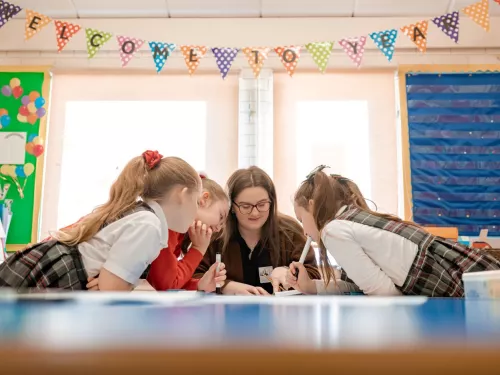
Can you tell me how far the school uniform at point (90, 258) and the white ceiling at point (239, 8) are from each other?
8.37ft

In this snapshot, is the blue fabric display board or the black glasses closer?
the black glasses

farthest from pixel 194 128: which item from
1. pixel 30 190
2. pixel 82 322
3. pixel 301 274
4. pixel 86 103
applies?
pixel 82 322

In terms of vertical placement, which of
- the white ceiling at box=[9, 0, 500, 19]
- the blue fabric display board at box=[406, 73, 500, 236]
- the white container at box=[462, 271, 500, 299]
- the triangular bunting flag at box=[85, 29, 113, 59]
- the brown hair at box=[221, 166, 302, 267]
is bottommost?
the white container at box=[462, 271, 500, 299]

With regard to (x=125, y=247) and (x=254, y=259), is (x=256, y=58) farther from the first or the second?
(x=125, y=247)

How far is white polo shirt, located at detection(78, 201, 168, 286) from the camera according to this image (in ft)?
3.88

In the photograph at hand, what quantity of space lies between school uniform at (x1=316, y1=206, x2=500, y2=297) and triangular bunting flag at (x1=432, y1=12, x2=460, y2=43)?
6.43ft

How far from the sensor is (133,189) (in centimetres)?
143

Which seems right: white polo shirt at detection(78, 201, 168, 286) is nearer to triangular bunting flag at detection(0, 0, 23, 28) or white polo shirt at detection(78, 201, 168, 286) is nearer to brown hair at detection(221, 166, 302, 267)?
brown hair at detection(221, 166, 302, 267)

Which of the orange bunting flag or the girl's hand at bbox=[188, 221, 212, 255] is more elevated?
the orange bunting flag

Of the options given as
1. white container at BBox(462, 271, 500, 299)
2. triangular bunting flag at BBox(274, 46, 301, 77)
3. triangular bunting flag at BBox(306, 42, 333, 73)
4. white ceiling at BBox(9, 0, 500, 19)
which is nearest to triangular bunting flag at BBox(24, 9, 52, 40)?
white ceiling at BBox(9, 0, 500, 19)

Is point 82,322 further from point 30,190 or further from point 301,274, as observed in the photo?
point 30,190

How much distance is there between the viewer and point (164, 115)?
3492mm

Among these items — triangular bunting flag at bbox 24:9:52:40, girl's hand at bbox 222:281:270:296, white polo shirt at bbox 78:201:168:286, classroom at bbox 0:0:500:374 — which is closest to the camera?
white polo shirt at bbox 78:201:168:286

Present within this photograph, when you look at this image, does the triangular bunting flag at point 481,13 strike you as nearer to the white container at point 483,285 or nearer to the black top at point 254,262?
the black top at point 254,262
